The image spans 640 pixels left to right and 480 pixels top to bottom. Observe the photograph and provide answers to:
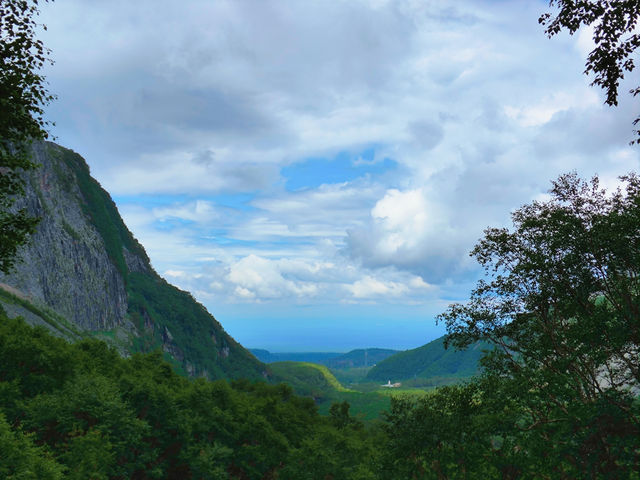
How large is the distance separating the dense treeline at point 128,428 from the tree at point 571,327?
30.6 meters

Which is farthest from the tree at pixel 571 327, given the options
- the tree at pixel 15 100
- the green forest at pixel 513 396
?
the tree at pixel 15 100

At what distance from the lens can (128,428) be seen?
4741cm

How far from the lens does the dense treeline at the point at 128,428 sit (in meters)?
39.5

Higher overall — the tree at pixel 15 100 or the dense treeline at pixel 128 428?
the tree at pixel 15 100

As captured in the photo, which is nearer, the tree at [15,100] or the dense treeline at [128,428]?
the tree at [15,100]

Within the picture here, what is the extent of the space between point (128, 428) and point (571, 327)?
138ft

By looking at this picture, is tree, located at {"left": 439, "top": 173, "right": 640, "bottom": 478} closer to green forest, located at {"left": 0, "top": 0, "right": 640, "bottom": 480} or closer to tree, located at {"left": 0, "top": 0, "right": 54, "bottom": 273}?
green forest, located at {"left": 0, "top": 0, "right": 640, "bottom": 480}

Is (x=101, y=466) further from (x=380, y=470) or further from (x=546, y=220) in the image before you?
(x=546, y=220)

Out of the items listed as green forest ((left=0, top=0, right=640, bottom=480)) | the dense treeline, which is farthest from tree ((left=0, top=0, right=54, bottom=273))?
the dense treeline

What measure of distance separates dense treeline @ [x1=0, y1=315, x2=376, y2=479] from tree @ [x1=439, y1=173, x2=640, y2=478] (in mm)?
30628

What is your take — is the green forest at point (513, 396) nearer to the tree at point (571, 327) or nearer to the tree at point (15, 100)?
the tree at point (571, 327)

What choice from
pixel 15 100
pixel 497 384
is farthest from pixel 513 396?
pixel 15 100

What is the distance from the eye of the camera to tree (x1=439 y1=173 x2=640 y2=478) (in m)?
21.4

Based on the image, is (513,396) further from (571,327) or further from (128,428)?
(128,428)
